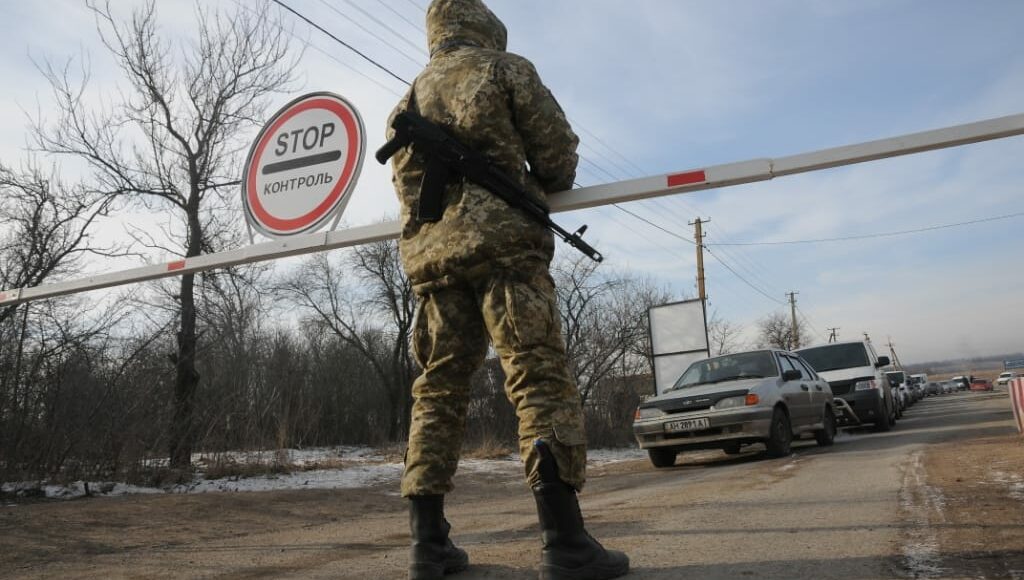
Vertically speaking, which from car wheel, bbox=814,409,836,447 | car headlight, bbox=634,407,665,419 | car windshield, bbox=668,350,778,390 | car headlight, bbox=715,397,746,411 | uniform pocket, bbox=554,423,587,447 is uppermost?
car windshield, bbox=668,350,778,390

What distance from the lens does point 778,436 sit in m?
9.11

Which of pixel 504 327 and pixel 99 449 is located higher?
pixel 504 327

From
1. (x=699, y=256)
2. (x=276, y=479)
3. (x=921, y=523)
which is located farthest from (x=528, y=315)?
(x=699, y=256)

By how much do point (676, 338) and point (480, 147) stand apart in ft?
48.0

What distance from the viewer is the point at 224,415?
29.7ft

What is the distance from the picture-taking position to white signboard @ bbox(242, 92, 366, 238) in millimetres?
4387

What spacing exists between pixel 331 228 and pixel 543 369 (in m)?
2.14

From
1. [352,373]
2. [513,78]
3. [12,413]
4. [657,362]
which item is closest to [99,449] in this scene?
[12,413]

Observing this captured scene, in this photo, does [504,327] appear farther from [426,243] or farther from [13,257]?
[13,257]

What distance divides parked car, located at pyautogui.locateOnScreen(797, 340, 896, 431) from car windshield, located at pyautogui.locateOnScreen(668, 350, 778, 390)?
4.62 m

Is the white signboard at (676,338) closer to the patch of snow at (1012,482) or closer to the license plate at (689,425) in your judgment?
the license plate at (689,425)

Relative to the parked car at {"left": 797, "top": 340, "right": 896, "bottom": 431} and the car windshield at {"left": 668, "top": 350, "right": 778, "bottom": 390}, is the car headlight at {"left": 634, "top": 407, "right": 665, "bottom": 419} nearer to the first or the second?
the car windshield at {"left": 668, "top": 350, "right": 778, "bottom": 390}

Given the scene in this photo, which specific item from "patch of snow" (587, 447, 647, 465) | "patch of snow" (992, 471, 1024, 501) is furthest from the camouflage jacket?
"patch of snow" (587, 447, 647, 465)

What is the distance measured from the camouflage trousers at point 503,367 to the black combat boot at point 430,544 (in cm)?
7
